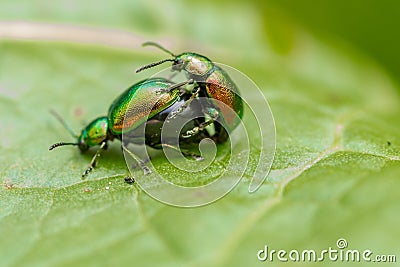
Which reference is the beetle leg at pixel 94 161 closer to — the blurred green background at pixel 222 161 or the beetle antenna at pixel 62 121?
the blurred green background at pixel 222 161

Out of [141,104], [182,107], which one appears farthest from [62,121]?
[182,107]

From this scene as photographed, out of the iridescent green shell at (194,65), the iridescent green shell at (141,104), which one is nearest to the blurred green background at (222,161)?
the iridescent green shell at (141,104)

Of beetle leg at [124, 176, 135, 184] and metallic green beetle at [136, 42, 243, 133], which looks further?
metallic green beetle at [136, 42, 243, 133]

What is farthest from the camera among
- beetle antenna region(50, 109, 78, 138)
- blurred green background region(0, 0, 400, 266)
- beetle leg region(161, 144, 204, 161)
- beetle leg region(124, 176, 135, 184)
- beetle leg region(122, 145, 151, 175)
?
beetle antenna region(50, 109, 78, 138)

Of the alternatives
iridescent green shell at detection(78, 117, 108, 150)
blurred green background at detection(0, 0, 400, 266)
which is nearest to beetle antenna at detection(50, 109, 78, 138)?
blurred green background at detection(0, 0, 400, 266)

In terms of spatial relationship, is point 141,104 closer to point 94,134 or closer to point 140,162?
point 140,162

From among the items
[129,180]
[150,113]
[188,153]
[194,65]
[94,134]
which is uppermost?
[194,65]

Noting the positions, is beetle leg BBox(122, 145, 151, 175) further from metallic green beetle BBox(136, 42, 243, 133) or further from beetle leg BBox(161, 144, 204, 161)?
metallic green beetle BBox(136, 42, 243, 133)
